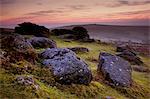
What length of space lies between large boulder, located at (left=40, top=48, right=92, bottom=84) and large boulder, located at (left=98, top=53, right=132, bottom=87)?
7.77 ft

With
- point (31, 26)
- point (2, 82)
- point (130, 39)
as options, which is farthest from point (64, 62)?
point (130, 39)

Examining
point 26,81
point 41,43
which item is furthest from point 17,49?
point 41,43

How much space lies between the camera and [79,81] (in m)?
16.7

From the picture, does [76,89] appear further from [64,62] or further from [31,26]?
[31,26]

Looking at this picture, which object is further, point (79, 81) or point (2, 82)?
point (79, 81)

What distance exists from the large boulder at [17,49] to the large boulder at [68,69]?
0.94 meters

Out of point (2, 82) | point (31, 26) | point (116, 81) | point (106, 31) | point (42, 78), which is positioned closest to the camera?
point (2, 82)

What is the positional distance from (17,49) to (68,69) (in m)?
3.43

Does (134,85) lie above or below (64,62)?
below

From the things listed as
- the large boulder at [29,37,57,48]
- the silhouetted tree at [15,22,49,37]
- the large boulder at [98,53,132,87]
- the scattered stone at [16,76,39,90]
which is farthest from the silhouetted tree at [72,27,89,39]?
the scattered stone at [16,76,39,90]

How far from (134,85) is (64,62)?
224 inches

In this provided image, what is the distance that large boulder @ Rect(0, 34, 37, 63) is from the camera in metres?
→ 16.9

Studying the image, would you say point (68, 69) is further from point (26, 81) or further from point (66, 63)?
point (26, 81)

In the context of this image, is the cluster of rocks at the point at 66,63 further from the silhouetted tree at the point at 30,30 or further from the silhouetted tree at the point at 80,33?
the silhouetted tree at the point at 80,33
